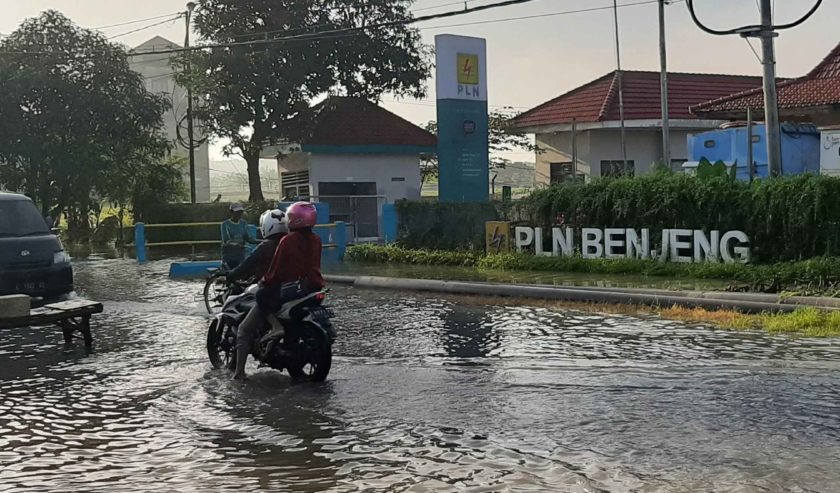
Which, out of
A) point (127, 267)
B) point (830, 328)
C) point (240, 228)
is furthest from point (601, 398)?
point (127, 267)

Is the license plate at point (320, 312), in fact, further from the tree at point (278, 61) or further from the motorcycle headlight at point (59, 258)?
the tree at point (278, 61)

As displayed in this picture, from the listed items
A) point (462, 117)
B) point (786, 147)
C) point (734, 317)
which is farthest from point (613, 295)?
point (786, 147)

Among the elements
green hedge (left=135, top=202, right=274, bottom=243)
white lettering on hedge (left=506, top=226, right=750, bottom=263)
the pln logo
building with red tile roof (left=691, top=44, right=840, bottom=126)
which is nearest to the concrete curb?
white lettering on hedge (left=506, top=226, right=750, bottom=263)

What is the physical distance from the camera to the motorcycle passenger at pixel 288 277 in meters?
8.16

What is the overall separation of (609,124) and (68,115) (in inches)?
768

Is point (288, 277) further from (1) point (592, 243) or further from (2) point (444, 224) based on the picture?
(2) point (444, 224)

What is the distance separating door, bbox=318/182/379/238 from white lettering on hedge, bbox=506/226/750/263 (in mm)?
11845

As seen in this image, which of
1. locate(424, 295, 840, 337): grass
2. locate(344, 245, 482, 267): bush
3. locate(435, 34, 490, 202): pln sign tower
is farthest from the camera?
locate(435, 34, 490, 202): pln sign tower

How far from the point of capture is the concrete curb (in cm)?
1241

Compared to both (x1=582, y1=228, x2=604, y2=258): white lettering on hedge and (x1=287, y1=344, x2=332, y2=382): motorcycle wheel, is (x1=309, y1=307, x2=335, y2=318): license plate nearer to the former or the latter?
(x1=287, y1=344, x2=332, y2=382): motorcycle wheel

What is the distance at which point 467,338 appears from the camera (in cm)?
1062

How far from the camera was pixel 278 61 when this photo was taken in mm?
30766

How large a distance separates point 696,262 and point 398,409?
11.2 metres

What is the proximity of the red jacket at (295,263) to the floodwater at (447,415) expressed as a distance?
96cm
